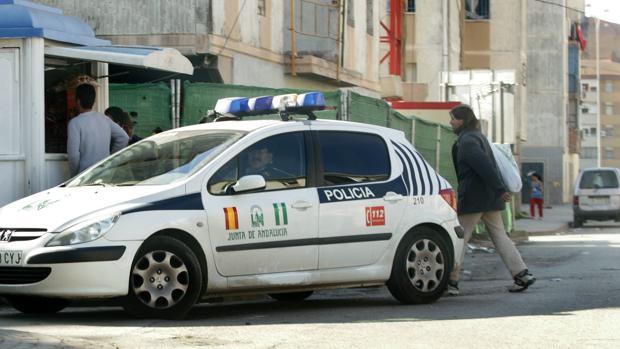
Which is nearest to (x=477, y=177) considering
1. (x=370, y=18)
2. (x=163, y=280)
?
(x=163, y=280)

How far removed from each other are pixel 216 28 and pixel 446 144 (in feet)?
17.7

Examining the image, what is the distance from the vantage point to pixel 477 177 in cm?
1323

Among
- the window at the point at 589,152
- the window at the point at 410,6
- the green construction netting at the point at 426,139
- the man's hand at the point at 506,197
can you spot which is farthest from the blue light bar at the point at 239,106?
the window at the point at 589,152

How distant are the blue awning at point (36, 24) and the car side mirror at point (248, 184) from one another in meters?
3.30

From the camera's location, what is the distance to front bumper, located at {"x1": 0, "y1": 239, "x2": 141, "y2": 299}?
32.0ft

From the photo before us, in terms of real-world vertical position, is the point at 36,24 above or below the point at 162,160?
above

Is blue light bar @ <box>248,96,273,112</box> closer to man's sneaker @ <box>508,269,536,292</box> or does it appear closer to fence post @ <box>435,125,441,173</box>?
man's sneaker @ <box>508,269,536,292</box>

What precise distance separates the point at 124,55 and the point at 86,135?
88 centimetres

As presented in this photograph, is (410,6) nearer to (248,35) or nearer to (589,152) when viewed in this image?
(248,35)

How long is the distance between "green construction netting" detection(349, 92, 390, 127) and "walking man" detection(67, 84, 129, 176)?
484 cm

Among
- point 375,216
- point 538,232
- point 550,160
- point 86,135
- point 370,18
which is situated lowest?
point 538,232

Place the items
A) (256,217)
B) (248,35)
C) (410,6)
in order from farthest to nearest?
(410,6) → (248,35) → (256,217)

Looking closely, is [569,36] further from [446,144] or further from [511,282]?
[511,282]

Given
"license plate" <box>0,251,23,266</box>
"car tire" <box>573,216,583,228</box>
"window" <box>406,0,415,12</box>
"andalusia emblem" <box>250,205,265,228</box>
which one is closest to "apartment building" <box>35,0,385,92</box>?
"andalusia emblem" <box>250,205,265,228</box>
